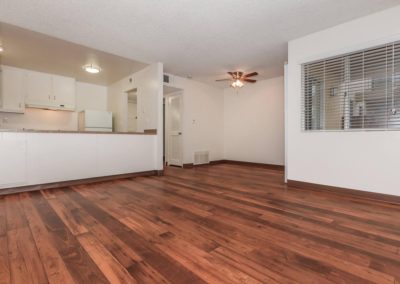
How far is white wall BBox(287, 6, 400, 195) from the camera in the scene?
8.70ft

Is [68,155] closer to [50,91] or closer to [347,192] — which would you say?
[50,91]

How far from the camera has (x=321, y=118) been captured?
10.9 feet

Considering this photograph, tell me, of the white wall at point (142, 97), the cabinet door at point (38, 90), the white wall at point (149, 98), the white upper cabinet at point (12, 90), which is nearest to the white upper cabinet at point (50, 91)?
the cabinet door at point (38, 90)

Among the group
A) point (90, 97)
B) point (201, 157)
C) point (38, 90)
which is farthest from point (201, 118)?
point (38, 90)

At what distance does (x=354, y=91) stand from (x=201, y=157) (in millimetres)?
4083

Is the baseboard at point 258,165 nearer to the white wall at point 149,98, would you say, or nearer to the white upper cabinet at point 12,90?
the white wall at point 149,98

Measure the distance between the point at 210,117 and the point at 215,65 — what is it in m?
1.98

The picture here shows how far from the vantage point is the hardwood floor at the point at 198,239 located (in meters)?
1.21

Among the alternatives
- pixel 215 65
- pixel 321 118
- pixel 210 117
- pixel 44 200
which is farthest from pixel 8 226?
pixel 210 117

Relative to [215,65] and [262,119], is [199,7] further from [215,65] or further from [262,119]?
[262,119]

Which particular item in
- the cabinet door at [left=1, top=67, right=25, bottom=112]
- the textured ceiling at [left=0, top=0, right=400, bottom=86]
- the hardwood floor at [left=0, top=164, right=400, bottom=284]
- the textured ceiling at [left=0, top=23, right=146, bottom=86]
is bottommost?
the hardwood floor at [left=0, top=164, right=400, bottom=284]

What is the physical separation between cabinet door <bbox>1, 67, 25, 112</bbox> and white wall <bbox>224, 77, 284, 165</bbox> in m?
5.62

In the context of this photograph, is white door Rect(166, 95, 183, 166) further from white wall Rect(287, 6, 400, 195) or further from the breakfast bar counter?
white wall Rect(287, 6, 400, 195)

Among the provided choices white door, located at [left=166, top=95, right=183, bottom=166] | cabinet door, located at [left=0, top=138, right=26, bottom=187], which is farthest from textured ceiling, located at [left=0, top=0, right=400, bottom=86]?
white door, located at [left=166, top=95, right=183, bottom=166]
